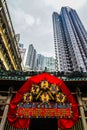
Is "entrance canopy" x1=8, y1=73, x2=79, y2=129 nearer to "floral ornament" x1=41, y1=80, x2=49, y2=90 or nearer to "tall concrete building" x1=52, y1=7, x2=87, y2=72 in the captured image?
"floral ornament" x1=41, y1=80, x2=49, y2=90

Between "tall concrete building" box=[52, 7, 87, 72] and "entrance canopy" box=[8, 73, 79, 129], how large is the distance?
67119 millimetres

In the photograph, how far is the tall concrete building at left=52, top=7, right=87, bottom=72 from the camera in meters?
85.6

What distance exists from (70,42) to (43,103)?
9215cm

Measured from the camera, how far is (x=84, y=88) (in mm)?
10148

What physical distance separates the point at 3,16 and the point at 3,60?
7690mm

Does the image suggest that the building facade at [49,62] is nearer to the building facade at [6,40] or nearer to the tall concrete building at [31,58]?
the tall concrete building at [31,58]

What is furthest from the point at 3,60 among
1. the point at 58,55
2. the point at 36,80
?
the point at 58,55

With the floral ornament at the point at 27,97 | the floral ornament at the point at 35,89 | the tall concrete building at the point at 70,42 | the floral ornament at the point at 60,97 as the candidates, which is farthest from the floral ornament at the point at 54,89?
the tall concrete building at the point at 70,42

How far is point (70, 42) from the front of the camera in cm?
9769

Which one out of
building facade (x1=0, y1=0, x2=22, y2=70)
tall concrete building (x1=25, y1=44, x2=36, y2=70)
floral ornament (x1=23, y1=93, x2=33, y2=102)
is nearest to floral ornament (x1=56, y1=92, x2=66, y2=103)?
floral ornament (x1=23, y1=93, x2=33, y2=102)

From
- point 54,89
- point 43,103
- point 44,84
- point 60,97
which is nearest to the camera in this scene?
point 43,103

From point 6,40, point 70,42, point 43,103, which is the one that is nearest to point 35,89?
point 43,103

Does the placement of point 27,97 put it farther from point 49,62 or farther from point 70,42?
point 49,62

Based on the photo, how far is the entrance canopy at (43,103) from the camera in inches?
326
